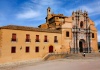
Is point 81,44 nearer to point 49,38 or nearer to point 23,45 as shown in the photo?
point 49,38

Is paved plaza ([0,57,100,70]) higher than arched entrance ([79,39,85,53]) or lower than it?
lower

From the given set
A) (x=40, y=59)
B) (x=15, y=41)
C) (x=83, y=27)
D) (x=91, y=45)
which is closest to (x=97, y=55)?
(x=91, y=45)

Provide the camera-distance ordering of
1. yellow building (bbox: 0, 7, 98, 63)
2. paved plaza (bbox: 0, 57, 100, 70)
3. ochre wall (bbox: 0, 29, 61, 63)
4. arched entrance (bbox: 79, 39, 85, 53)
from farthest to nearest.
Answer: arched entrance (bbox: 79, 39, 85, 53), yellow building (bbox: 0, 7, 98, 63), ochre wall (bbox: 0, 29, 61, 63), paved plaza (bbox: 0, 57, 100, 70)

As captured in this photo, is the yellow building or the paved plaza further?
the yellow building

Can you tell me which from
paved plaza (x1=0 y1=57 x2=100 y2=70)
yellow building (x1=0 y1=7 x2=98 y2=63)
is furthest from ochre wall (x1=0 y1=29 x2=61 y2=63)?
paved plaza (x1=0 y1=57 x2=100 y2=70)

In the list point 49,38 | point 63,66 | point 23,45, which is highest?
point 49,38

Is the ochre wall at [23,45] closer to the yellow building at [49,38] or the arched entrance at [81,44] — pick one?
the yellow building at [49,38]

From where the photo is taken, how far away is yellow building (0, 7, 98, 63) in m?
35.9

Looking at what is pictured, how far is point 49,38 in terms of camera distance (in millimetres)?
42562

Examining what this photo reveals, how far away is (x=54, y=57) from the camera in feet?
135

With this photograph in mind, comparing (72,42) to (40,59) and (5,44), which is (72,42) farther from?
(5,44)

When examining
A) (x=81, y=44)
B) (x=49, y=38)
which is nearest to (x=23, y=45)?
(x=49, y=38)

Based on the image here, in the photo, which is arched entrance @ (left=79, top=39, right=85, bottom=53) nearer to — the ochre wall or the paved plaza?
the ochre wall

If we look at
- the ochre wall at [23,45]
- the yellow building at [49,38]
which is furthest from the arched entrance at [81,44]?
the ochre wall at [23,45]
